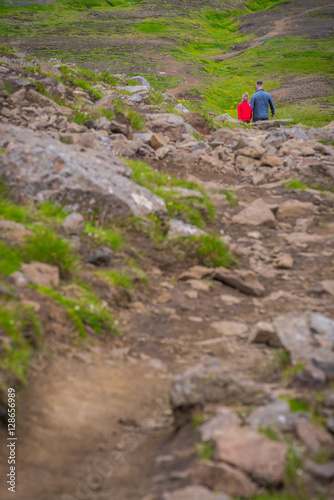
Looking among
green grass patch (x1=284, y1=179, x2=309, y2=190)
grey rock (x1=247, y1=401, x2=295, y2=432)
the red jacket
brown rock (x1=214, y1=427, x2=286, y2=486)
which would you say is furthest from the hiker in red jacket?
brown rock (x1=214, y1=427, x2=286, y2=486)

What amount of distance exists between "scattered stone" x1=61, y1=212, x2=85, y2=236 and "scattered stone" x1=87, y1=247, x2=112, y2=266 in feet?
1.43

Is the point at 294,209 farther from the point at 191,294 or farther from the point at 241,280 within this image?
the point at 191,294

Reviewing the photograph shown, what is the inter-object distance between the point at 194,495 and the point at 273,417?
35.8 inches

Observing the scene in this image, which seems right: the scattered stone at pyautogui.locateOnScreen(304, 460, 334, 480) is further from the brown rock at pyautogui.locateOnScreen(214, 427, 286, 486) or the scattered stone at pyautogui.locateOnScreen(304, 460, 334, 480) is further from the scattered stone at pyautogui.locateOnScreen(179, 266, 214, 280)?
the scattered stone at pyautogui.locateOnScreen(179, 266, 214, 280)

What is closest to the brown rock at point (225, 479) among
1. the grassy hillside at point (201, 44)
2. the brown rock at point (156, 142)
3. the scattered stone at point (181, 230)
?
the scattered stone at point (181, 230)

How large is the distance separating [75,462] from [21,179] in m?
4.68

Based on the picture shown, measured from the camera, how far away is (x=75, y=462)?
3463 mm

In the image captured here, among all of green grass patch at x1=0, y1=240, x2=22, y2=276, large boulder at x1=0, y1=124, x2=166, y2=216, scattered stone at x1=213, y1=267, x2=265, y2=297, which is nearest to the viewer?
green grass patch at x1=0, y1=240, x2=22, y2=276

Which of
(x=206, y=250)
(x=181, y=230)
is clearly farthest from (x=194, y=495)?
(x=181, y=230)

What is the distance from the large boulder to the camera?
23.4 ft

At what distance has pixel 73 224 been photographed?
6715 mm

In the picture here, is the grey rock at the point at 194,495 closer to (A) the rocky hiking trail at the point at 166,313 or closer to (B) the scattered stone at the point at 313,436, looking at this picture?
(A) the rocky hiking trail at the point at 166,313

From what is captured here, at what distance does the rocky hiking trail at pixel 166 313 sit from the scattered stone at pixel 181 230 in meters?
0.03

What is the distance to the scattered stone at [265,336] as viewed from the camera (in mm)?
5352
